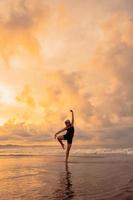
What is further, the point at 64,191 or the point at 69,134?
the point at 69,134

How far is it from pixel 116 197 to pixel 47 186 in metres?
2.74

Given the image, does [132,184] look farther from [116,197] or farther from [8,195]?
[8,195]

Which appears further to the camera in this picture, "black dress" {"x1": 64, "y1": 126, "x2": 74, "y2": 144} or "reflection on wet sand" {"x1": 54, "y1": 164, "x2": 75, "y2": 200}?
"black dress" {"x1": 64, "y1": 126, "x2": 74, "y2": 144}

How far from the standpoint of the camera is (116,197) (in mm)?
7852

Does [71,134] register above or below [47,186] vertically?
above

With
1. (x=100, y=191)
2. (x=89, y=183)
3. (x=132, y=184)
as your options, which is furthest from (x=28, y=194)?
(x=132, y=184)

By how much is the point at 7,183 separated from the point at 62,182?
1.89 meters

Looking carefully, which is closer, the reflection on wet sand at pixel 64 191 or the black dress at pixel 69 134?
the reflection on wet sand at pixel 64 191

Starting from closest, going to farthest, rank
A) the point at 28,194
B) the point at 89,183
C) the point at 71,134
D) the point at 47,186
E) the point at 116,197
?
the point at 116,197 → the point at 28,194 → the point at 47,186 → the point at 89,183 → the point at 71,134

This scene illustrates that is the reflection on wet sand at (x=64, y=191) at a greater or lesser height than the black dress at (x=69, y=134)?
lesser

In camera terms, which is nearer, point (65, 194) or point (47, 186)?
point (65, 194)

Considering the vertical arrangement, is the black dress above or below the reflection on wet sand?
above

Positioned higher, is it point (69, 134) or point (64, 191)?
point (69, 134)

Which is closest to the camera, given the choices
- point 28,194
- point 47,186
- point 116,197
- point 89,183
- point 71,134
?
point 116,197
